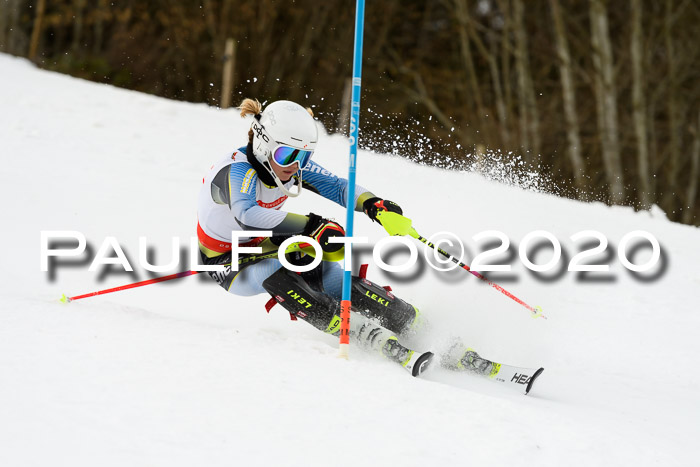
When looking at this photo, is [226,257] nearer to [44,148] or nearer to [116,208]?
[116,208]

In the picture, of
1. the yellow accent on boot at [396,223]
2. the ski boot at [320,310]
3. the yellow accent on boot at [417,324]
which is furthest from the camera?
the yellow accent on boot at [417,324]

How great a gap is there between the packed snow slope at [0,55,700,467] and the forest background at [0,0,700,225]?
8921 mm

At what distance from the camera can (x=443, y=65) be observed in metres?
23.1

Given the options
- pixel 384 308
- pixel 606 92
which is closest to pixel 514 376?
pixel 384 308

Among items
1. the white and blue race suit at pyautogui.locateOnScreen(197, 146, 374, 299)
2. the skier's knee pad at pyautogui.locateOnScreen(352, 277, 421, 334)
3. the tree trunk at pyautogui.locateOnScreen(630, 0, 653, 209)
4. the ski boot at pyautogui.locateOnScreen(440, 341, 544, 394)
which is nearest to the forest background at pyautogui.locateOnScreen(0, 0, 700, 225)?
the tree trunk at pyautogui.locateOnScreen(630, 0, 653, 209)

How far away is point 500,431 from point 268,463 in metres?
0.99

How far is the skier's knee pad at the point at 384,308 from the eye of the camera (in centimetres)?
423

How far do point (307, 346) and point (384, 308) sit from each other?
0.55 metres

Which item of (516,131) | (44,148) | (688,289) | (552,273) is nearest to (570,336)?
(552,273)

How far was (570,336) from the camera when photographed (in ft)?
17.5

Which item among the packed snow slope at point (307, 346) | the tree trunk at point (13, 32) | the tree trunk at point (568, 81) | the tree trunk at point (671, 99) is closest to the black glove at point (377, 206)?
the packed snow slope at point (307, 346)

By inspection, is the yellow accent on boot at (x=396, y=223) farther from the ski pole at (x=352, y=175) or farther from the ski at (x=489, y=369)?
the ski at (x=489, y=369)

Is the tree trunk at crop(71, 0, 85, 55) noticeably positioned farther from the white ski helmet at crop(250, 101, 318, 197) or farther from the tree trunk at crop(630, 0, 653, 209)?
the white ski helmet at crop(250, 101, 318, 197)

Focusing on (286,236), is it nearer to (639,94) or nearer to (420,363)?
(420,363)
